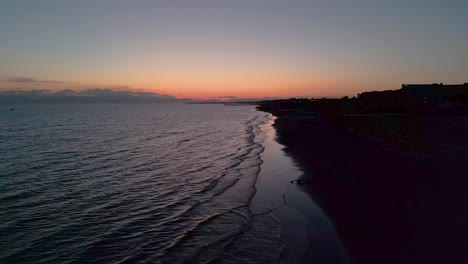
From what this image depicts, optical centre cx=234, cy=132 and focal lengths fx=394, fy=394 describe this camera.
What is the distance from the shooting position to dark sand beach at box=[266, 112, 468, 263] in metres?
10.5

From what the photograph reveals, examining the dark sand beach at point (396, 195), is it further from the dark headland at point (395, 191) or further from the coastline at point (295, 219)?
the coastline at point (295, 219)

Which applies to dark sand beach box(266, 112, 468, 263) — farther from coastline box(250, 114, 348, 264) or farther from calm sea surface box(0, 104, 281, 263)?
calm sea surface box(0, 104, 281, 263)

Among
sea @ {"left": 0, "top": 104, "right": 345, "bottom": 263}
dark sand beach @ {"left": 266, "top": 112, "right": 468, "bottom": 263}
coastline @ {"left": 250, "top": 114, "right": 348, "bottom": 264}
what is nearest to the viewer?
dark sand beach @ {"left": 266, "top": 112, "right": 468, "bottom": 263}

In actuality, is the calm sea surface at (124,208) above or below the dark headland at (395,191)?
below

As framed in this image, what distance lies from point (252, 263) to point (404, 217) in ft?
19.0

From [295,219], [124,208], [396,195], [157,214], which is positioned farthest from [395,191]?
[124,208]

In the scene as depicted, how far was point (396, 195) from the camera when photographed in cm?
1567

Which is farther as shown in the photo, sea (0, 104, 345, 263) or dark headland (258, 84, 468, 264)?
sea (0, 104, 345, 263)

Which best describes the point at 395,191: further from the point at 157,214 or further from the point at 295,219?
the point at 157,214

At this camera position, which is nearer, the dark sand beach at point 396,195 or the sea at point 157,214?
the dark sand beach at point 396,195

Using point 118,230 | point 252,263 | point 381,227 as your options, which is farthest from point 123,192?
point 381,227

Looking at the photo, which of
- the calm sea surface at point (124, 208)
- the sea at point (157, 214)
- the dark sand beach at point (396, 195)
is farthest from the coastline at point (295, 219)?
the calm sea surface at point (124, 208)

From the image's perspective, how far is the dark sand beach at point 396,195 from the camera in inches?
412

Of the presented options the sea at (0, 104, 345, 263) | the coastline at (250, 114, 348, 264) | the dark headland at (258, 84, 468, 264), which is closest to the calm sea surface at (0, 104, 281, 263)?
the sea at (0, 104, 345, 263)
